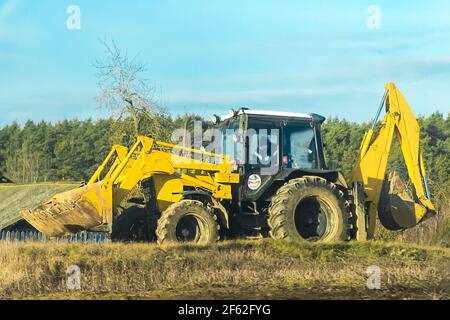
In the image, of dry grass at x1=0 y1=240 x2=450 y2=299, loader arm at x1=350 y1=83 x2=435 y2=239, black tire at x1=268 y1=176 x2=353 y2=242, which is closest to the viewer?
dry grass at x1=0 y1=240 x2=450 y2=299

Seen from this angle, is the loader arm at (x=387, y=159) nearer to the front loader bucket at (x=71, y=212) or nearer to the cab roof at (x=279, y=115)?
the cab roof at (x=279, y=115)

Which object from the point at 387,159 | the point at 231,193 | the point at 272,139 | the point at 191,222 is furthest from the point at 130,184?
the point at 387,159

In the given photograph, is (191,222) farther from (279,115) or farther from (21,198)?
(21,198)

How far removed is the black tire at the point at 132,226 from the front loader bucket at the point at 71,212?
1.87m

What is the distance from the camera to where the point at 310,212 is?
47.2 ft

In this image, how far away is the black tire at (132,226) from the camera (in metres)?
15.0

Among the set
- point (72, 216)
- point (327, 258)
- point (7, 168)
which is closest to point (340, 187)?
point (327, 258)

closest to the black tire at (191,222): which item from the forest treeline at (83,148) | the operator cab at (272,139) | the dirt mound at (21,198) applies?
the operator cab at (272,139)

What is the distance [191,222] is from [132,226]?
7.92ft

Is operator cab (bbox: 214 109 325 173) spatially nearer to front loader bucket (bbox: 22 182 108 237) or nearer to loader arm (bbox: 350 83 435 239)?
loader arm (bbox: 350 83 435 239)

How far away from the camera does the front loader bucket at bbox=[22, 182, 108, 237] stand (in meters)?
12.9

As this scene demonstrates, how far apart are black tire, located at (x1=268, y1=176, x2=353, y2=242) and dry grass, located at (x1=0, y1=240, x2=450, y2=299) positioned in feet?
4.36

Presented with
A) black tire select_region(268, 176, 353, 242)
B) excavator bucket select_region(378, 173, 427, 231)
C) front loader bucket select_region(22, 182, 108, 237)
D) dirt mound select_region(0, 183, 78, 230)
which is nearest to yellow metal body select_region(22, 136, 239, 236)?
front loader bucket select_region(22, 182, 108, 237)
